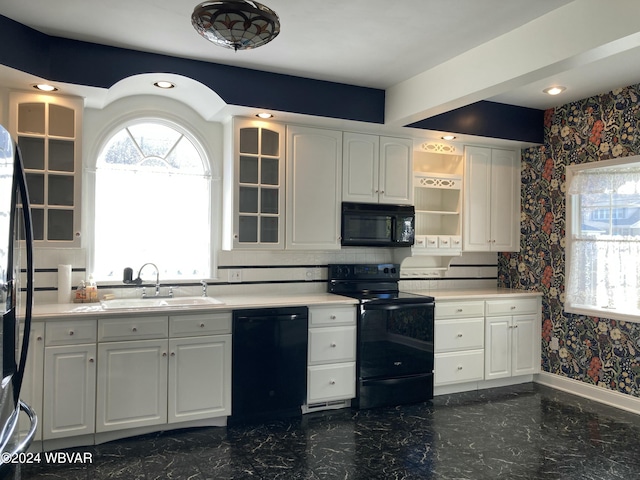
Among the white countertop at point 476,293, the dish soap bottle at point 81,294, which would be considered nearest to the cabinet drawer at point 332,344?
the white countertop at point 476,293

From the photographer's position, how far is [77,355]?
3143mm

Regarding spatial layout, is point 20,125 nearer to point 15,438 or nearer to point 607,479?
point 15,438

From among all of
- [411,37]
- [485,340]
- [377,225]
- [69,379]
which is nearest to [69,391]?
[69,379]

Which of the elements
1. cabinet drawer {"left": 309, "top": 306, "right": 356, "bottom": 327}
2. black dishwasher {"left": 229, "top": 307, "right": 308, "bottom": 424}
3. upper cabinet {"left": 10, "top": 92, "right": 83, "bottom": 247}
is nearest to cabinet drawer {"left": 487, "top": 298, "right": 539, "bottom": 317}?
cabinet drawer {"left": 309, "top": 306, "right": 356, "bottom": 327}

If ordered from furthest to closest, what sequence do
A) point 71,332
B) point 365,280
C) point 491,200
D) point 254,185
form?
1. point 491,200
2. point 365,280
3. point 254,185
4. point 71,332

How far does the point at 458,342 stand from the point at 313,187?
187 cm

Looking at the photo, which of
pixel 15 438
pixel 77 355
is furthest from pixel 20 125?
pixel 15 438

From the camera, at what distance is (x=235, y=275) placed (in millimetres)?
4215

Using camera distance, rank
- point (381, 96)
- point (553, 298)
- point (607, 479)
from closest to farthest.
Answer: point (607, 479) < point (381, 96) < point (553, 298)

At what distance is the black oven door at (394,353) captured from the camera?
3965mm

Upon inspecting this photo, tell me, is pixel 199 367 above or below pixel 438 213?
below

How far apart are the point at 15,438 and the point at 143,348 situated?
200 centimetres

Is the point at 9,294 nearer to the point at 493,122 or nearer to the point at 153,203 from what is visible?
the point at 153,203

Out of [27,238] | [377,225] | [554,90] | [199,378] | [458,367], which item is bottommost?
[458,367]
